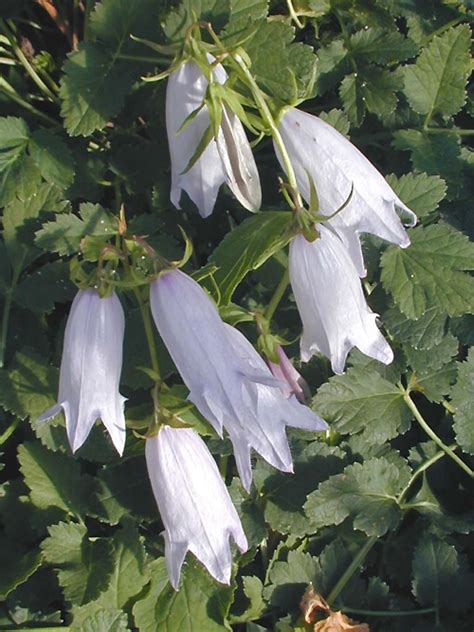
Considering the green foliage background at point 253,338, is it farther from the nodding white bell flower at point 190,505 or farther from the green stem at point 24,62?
the nodding white bell flower at point 190,505

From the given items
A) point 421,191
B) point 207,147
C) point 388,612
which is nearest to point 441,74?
point 421,191

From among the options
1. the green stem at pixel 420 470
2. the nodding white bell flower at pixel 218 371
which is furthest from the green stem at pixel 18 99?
the green stem at pixel 420 470

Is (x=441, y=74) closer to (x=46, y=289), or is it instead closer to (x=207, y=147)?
(x=207, y=147)

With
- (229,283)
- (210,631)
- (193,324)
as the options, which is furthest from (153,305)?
(210,631)

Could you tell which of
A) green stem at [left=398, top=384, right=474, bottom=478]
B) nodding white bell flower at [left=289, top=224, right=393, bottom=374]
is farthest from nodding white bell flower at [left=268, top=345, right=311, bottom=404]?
green stem at [left=398, top=384, right=474, bottom=478]

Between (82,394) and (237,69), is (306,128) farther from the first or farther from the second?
(82,394)

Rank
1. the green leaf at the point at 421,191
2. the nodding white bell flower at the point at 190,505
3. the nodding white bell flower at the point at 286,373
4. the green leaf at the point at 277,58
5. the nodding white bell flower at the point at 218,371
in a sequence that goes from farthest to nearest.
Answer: the green leaf at the point at 421,191 → the green leaf at the point at 277,58 → the nodding white bell flower at the point at 286,373 → the nodding white bell flower at the point at 190,505 → the nodding white bell flower at the point at 218,371
